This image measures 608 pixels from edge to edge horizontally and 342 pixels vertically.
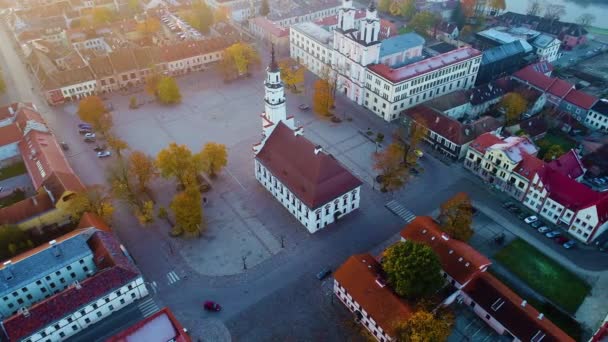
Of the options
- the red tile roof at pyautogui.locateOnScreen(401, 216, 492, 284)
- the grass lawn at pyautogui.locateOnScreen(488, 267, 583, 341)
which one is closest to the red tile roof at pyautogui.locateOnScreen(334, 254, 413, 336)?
the red tile roof at pyautogui.locateOnScreen(401, 216, 492, 284)

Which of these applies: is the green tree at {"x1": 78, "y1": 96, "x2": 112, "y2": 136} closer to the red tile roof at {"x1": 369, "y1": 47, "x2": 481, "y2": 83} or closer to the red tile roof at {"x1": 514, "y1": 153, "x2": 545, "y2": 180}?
the red tile roof at {"x1": 369, "y1": 47, "x2": 481, "y2": 83}

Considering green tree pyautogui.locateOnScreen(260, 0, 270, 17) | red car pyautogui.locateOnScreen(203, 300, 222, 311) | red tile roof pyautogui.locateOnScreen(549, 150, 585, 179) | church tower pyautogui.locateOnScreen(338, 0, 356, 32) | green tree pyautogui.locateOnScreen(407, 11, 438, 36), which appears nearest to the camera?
red car pyautogui.locateOnScreen(203, 300, 222, 311)

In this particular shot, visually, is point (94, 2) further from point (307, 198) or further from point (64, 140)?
point (307, 198)

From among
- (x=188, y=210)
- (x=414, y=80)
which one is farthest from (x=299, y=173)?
(x=414, y=80)

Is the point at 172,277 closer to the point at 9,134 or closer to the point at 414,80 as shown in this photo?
the point at 9,134

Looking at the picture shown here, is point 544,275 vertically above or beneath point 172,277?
beneath

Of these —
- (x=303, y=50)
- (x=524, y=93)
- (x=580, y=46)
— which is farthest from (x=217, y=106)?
(x=580, y=46)
